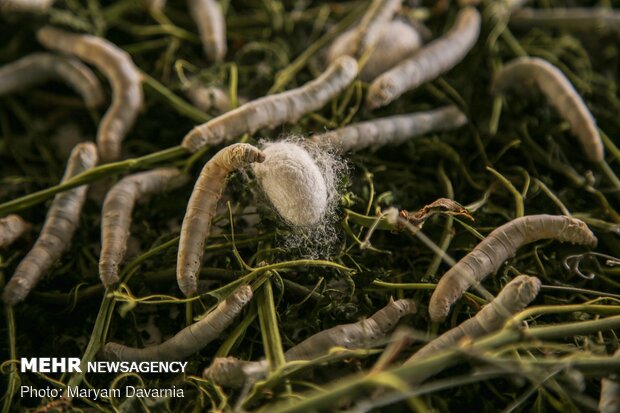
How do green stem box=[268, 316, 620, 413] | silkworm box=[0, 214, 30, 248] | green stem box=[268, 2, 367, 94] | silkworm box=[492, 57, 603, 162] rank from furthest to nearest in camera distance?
green stem box=[268, 2, 367, 94] → silkworm box=[492, 57, 603, 162] → silkworm box=[0, 214, 30, 248] → green stem box=[268, 316, 620, 413]

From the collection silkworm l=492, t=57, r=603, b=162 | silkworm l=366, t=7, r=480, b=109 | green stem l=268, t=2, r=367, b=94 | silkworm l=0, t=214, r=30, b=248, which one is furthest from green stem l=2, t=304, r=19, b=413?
silkworm l=492, t=57, r=603, b=162

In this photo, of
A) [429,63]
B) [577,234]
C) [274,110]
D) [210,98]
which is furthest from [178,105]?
[577,234]

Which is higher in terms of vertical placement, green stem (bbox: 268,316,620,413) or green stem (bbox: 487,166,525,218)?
green stem (bbox: 487,166,525,218)

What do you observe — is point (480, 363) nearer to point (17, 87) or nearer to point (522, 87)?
point (522, 87)

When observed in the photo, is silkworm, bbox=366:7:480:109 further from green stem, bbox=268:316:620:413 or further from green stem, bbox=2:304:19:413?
green stem, bbox=2:304:19:413

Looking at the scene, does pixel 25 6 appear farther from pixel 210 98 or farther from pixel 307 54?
pixel 307 54

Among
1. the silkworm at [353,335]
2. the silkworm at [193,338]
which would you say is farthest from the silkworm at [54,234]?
the silkworm at [353,335]

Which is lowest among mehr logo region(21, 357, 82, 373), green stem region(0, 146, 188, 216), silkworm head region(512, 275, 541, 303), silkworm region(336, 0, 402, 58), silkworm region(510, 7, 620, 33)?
silkworm head region(512, 275, 541, 303)
